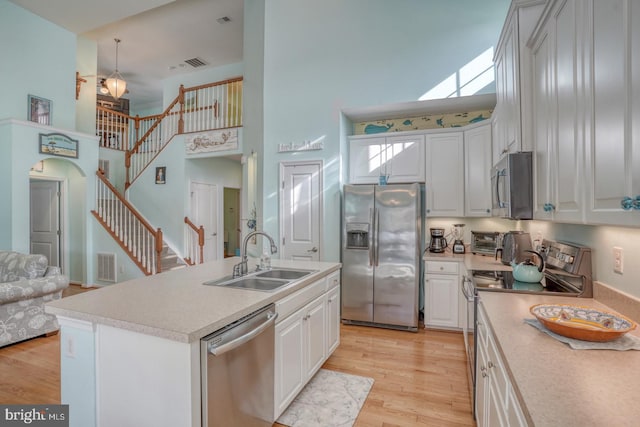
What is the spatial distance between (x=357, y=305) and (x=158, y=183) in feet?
17.2

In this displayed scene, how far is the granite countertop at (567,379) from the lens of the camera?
32.8 inches

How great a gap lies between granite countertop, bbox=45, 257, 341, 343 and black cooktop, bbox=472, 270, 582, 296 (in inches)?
51.3

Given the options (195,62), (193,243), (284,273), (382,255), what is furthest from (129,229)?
(382,255)

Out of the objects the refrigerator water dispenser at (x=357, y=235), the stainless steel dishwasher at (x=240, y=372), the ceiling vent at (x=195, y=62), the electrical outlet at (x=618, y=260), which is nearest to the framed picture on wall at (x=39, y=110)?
the ceiling vent at (x=195, y=62)

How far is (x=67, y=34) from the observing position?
5668mm

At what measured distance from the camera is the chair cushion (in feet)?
12.4

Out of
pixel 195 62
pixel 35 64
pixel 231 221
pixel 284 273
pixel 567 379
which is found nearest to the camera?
pixel 567 379

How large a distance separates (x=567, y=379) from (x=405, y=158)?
134 inches

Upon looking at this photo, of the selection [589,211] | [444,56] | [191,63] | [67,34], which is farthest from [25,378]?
[191,63]

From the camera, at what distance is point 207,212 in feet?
23.9

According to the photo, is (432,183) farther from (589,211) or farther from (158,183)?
(158,183)

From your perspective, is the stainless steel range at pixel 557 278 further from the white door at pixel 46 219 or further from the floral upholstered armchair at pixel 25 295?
the white door at pixel 46 219

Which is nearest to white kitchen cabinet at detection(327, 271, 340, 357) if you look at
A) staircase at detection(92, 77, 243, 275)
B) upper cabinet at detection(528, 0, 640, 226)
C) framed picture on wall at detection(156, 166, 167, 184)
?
upper cabinet at detection(528, 0, 640, 226)

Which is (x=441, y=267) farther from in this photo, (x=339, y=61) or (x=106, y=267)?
(x=106, y=267)
